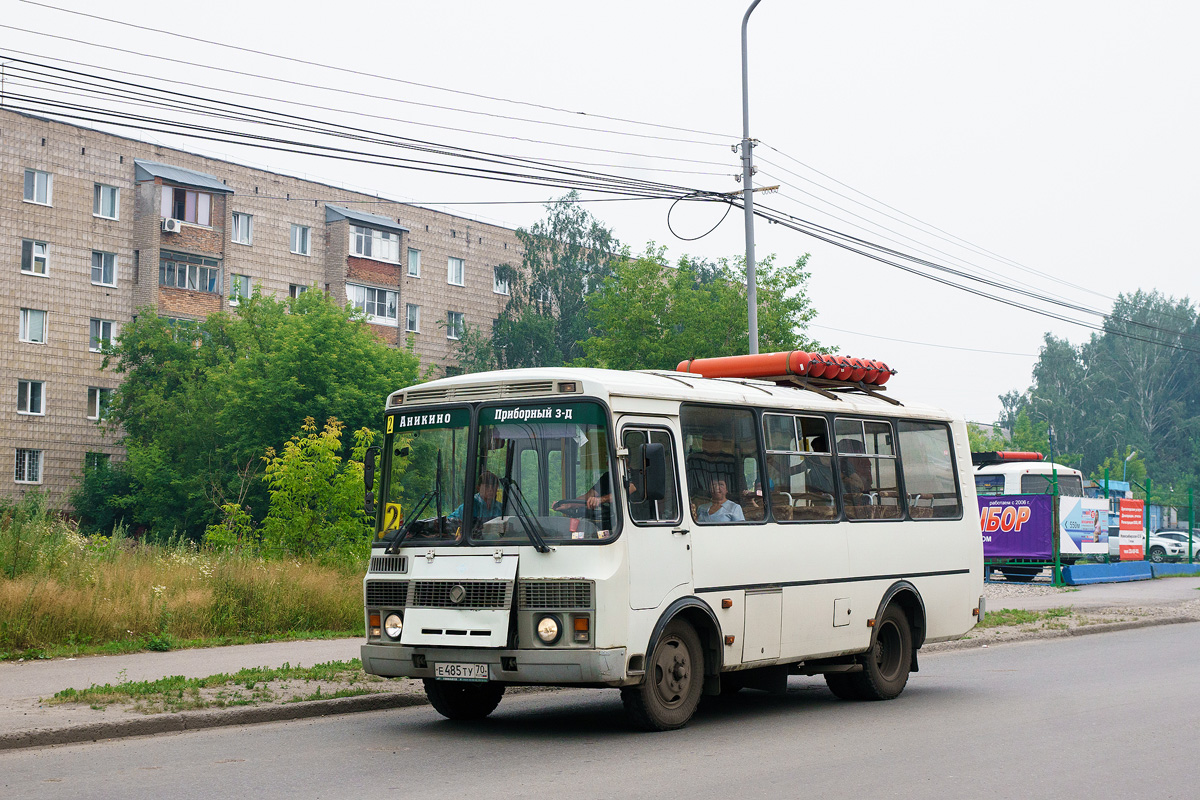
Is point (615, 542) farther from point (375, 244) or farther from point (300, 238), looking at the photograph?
point (375, 244)

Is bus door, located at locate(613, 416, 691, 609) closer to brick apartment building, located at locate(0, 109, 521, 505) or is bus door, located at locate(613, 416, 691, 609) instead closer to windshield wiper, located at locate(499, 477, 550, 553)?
windshield wiper, located at locate(499, 477, 550, 553)

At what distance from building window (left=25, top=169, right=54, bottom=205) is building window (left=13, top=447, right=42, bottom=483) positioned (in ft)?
31.8

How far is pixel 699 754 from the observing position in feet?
28.6

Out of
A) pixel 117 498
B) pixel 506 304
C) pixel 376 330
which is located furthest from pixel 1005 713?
pixel 506 304

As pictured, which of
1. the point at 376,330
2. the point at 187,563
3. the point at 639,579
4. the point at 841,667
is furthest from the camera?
the point at 376,330

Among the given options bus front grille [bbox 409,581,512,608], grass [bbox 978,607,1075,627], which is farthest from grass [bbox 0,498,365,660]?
grass [bbox 978,607,1075,627]

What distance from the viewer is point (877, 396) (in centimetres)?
1326

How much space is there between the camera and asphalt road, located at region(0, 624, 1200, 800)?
749 cm

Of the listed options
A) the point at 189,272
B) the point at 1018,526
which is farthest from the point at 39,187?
the point at 1018,526

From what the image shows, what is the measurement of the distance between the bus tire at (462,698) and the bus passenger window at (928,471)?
4.74 m

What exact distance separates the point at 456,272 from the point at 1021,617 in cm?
4923

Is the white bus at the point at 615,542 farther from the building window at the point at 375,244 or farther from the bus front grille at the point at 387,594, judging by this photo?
the building window at the point at 375,244

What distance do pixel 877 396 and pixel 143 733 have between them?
7736mm

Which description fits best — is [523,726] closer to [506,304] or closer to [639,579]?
[639,579]
